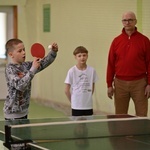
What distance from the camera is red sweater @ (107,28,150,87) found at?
7.30 metres

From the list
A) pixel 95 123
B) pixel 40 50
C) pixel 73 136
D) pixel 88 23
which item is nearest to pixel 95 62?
pixel 88 23

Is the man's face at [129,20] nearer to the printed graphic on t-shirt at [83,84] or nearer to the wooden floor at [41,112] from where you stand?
the printed graphic on t-shirt at [83,84]

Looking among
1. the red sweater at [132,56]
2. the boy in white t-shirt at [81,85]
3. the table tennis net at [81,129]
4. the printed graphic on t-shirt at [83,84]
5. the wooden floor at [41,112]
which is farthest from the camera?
the wooden floor at [41,112]

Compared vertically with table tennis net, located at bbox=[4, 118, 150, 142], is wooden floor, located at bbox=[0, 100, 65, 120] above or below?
below

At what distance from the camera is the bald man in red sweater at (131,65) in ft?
23.9

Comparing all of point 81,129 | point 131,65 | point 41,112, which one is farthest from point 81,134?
point 41,112

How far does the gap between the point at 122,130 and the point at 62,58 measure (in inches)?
317

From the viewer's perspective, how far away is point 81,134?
4191 millimetres

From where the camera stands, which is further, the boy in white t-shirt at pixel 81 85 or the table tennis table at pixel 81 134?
the boy in white t-shirt at pixel 81 85

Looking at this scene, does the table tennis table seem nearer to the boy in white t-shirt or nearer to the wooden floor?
the boy in white t-shirt

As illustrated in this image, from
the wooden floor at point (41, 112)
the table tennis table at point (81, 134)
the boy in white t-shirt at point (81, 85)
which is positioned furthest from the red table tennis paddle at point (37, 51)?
the wooden floor at point (41, 112)

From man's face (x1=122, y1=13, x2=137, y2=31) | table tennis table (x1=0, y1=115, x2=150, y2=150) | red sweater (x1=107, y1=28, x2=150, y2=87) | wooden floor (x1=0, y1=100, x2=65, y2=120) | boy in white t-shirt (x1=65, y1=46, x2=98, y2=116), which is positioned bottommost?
wooden floor (x1=0, y1=100, x2=65, y2=120)

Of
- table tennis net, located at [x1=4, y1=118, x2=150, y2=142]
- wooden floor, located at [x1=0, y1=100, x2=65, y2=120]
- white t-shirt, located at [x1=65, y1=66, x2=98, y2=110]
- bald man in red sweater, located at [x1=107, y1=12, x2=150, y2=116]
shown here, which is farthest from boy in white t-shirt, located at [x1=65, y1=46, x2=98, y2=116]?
wooden floor, located at [x1=0, y1=100, x2=65, y2=120]

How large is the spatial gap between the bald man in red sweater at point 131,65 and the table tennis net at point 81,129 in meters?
2.58
